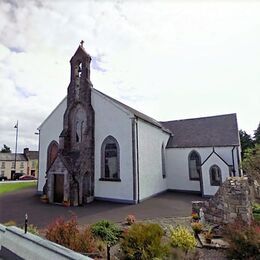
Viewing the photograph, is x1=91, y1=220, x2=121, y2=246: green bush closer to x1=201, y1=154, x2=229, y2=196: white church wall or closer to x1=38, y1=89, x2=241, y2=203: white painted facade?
x1=38, y1=89, x2=241, y2=203: white painted facade

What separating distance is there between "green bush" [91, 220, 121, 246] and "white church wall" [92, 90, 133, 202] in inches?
292

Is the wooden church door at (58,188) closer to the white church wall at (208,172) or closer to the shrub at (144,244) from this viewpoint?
the shrub at (144,244)

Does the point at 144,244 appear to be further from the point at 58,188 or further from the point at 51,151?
the point at 51,151

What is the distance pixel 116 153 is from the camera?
58.7 feet

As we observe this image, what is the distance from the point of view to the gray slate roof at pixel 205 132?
22016 millimetres

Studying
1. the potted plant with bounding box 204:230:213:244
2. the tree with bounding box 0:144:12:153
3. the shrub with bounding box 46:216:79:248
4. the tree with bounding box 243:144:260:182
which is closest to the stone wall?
the potted plant with bounding box 204:230:213:244

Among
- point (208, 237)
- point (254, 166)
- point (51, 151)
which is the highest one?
point (51, 151)

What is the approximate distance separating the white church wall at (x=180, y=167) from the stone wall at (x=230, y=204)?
12.0 metres

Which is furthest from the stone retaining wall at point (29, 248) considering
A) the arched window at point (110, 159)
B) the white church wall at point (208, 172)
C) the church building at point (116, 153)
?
the white church wall at point (208, 172)

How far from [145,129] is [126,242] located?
1340cm

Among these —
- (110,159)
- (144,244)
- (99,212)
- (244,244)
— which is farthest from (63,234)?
(110,159)

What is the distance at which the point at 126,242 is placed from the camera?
22.1ft

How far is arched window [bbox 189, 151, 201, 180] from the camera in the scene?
22438mm

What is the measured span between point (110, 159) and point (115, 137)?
193 cm
